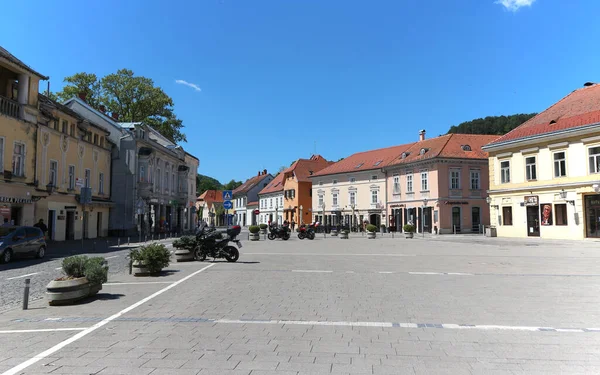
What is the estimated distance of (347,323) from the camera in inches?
276

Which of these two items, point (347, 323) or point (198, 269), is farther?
point (198, 269)

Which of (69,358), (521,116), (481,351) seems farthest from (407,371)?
(521,116)

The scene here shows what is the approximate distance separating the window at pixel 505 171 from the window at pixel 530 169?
2.09 metres

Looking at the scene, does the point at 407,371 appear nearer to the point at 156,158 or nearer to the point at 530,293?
the point at 530,293

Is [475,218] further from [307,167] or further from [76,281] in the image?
[76,281]

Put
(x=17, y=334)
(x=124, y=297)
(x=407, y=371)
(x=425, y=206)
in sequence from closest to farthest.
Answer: (x=407, y=371) < (x=17, y=334) < (x=124, y=297) < (x=425, y=206)

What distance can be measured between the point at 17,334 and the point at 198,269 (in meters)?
8.05

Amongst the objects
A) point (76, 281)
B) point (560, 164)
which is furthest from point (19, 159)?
point (560, 164)

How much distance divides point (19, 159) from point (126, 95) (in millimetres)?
26637

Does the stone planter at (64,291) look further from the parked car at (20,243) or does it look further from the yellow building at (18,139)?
the yellow building at (18,139)

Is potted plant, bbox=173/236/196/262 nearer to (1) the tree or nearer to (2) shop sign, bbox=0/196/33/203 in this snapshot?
(2) shop sign, bbox=0/196/33/203

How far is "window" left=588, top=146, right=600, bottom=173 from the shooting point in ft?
99.2

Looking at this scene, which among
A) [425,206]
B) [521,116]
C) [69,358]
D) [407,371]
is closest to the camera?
[407,371]

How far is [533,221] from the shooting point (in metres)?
35.3
